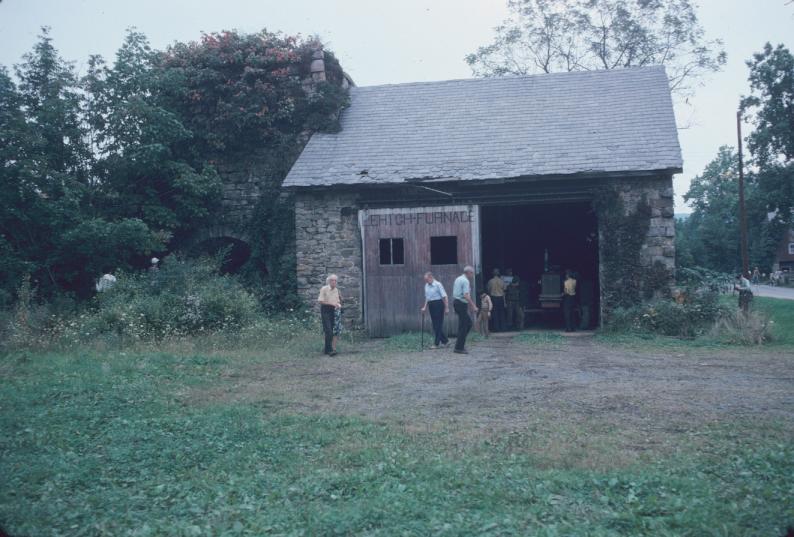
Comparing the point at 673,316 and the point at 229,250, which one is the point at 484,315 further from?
the point at 229,250

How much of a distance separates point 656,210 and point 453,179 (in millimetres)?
4444

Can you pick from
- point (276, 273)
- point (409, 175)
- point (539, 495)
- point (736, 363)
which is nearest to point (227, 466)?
point (539, 495)

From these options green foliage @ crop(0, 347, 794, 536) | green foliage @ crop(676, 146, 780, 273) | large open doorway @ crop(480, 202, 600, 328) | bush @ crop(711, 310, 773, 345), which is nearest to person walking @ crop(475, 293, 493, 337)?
bush @ crop(711, 310, 773, 345)

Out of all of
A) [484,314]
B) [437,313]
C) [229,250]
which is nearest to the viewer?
[437,313]

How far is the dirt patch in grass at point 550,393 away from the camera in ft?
20.5

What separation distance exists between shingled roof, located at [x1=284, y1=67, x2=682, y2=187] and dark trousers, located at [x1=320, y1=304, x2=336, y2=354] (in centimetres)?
374

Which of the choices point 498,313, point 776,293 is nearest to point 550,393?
point 498,313

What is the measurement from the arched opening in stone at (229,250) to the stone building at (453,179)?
10.7 feet

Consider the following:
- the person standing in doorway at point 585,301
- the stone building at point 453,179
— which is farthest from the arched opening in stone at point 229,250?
the person standing in doorway at point 585,301

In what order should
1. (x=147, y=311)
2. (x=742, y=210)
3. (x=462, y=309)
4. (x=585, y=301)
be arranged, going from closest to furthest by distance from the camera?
(x=462, y=309) → (x=147, y=311) → (x=585, y=301) → (x=742, y=210)

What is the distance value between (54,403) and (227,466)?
3.45 m

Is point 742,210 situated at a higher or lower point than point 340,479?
higher

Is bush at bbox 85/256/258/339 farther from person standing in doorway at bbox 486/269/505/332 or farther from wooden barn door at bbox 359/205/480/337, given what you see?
person standing in doorway at bbox 486/269/505/332

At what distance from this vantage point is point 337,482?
515 centimetres
